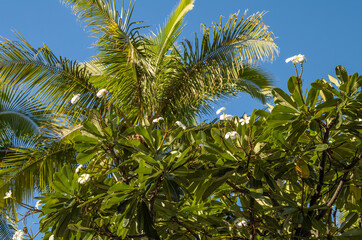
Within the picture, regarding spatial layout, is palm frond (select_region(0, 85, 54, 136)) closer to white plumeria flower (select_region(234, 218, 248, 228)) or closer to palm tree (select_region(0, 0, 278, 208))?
palm tree (select_region(0, 0, 278, 208))

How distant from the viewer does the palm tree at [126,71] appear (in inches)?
256

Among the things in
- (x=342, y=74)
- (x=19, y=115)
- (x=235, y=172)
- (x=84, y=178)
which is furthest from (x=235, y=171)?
(x=19, y=115)

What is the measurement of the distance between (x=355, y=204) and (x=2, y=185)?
586 centimetres

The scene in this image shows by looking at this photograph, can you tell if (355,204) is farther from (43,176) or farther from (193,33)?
(43,176)

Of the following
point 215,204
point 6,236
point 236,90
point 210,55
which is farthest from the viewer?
point 6,236

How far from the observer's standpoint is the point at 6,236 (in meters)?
9.18

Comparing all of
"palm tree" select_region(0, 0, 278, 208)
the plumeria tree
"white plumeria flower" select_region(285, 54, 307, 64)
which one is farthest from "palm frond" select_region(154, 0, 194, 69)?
"white plumeria flower" select_region(285, 54, 307, 64)

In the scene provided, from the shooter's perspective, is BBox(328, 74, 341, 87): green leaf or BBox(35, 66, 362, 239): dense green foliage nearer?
BBox(35, 66, 362, 239): dense green foliage

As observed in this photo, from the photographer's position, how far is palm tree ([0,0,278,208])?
6.51m

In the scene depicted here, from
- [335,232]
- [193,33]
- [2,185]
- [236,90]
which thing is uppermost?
[193,33]

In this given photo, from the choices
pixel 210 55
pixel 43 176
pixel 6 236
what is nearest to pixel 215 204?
pixel 210 55

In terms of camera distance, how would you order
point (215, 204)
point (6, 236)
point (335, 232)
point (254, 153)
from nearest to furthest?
point (254, 153) < point (335, 232) < point (215, 204) < point (6, 236)

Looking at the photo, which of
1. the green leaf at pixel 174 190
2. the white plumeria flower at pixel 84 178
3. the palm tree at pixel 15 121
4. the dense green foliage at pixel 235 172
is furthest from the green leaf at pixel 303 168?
the palm tree at pixel 15 121

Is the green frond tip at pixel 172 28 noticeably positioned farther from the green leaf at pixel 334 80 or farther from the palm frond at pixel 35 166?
the green leaf at pixel 334 80
